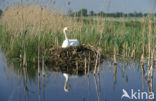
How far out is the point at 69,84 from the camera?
7039 millimetres

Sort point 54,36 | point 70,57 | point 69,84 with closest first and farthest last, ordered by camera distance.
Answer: point 69,84
point 70,57
point 54,36

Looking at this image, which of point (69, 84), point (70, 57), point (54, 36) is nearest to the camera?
point (69, 84)

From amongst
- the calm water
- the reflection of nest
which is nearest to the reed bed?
the reflection of nest

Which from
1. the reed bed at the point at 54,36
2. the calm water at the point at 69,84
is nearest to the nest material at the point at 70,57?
the reed bed at the point at 54,36

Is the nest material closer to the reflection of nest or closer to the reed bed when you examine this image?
the reflection of nest

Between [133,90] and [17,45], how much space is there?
13.8 feet

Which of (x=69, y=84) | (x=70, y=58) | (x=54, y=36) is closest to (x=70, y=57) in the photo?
(x=70, y=58)

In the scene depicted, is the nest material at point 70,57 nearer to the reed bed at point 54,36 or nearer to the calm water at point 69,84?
the reed bed at point 54,36

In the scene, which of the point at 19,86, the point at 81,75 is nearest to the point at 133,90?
the point at 81,75

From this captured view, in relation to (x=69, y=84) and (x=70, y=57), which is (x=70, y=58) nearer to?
(x=70, y=57)

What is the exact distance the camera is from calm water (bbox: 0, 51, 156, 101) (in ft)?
20.0

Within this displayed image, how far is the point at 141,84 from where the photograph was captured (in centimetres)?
705

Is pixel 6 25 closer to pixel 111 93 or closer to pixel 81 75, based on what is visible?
pixel 81 75

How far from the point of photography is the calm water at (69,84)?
20.0ft
